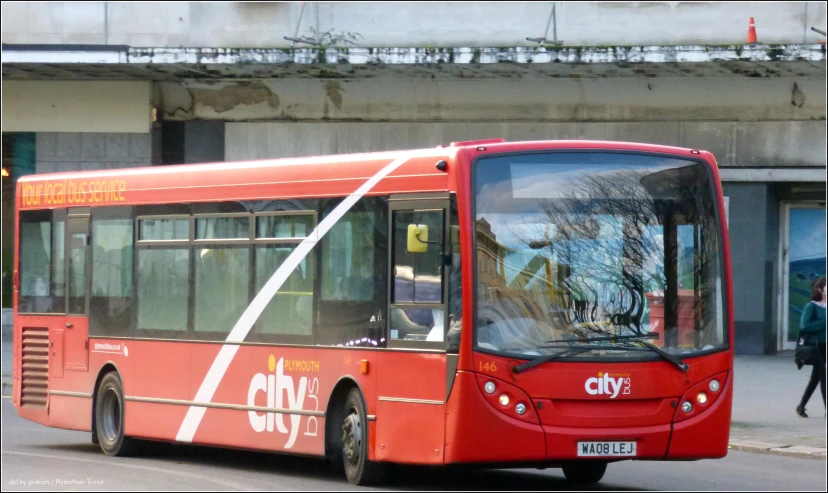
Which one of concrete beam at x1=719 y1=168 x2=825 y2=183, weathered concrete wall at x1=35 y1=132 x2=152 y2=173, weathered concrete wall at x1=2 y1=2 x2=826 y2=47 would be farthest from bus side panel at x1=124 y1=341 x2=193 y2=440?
concrete beam at x1=719 y1=168 x2=825 y2=183

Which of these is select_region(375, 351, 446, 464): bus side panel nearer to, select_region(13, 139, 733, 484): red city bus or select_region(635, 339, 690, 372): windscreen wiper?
select_region(13, 139, 733, 484): red city bus

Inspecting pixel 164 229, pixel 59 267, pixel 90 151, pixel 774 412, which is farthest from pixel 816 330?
pixel 90 151

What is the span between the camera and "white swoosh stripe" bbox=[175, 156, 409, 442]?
11172 millimetres

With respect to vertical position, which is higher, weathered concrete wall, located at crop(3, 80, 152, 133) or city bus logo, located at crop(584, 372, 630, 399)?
weathered concrete wall, located at crop(3, 80, 152, 133)

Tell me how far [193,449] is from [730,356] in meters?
6.65

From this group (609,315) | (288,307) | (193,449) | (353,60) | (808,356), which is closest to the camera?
(609,315)

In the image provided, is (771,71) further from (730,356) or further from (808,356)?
(730,356)

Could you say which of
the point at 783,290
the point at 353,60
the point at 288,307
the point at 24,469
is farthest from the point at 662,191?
the point at 783,290

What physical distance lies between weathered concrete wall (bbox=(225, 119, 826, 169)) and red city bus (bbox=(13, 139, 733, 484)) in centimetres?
1346

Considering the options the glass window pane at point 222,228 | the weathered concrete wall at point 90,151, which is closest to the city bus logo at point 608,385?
the glass window pane at point 222,228

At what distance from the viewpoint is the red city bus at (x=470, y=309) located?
32.4 ft

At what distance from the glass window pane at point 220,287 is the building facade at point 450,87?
11.6 meters

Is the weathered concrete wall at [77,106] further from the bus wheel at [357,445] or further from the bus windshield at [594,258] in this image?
the bus windshield at [594,258]

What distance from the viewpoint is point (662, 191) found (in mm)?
10508
